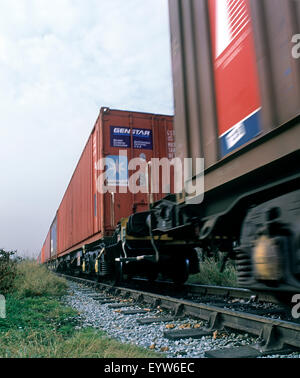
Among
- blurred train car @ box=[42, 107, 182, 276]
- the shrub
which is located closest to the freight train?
blurred train car @ box=[42, 107, 182, 276]

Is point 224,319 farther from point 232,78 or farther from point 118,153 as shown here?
point 118,153

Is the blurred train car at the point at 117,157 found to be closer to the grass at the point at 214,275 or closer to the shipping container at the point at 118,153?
the shipping container at the point at 118,153

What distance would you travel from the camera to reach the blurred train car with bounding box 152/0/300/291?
2016 mm

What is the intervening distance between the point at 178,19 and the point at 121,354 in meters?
3.39

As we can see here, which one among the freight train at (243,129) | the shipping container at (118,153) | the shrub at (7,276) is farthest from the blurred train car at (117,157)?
the freight train at (243,129)

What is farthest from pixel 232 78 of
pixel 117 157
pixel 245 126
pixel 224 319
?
pixel 117 157

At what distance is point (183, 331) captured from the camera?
10.6 feet

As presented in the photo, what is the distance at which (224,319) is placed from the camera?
338cm

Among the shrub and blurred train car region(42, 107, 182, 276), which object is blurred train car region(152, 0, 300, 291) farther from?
the shrub

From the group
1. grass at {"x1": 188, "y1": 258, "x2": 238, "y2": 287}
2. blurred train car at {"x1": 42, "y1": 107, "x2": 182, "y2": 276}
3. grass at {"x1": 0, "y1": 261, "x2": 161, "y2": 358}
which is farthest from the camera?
blurred train car at {"x1": 42, "y1": 107, "x2": 182, "y2": 276}

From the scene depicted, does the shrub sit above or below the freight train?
below

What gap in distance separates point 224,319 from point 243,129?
201 centimetres

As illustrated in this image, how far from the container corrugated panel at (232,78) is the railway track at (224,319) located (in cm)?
132
